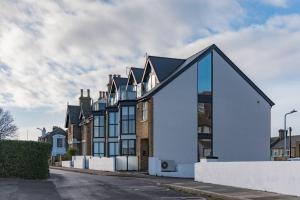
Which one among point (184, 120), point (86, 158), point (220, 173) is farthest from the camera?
point (86, 158)

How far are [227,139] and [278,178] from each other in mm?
23508

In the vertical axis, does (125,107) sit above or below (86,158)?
above

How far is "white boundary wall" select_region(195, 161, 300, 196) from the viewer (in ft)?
62.6

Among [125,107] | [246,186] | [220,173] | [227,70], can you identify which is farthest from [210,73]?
[246,186]

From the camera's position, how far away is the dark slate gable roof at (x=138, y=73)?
158 ft

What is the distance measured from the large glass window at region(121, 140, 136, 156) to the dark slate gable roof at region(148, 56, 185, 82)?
6.92 meters

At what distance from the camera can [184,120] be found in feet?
138

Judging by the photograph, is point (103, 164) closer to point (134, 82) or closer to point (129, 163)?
point (129, 163)

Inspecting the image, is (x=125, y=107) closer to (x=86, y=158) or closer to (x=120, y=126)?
(x=120, y=126)

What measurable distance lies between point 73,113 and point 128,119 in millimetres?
31593

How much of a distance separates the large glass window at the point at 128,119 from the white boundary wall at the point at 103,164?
311cm

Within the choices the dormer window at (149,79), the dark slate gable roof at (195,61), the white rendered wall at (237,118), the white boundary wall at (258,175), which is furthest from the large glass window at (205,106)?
the white boundary wall at (258,175)

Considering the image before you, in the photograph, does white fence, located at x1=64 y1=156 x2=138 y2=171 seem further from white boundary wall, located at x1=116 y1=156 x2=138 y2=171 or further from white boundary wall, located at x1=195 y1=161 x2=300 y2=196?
white boundary wall, located at x1=195 y1=161 x2=300 y2=196

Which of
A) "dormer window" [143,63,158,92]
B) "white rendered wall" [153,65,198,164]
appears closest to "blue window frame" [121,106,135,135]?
"dormer window" [143,63,158,92]
